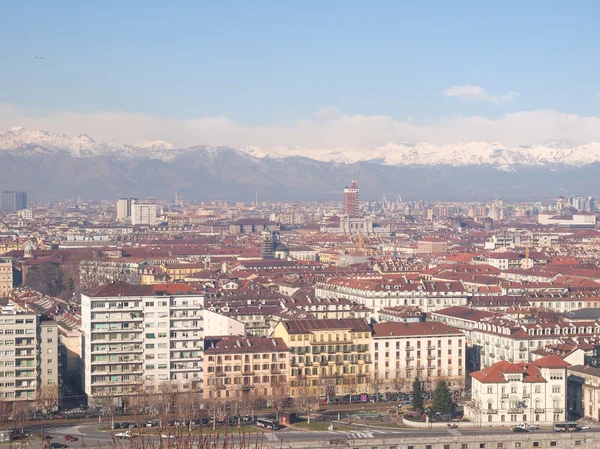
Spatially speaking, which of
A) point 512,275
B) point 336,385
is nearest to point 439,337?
point 336,385

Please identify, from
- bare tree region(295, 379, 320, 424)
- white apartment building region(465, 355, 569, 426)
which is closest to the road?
white apartment building region(465, 355, 569, 426)

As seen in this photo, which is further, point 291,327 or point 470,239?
point 470,239

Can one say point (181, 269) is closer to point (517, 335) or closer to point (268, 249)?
point (268, 249)

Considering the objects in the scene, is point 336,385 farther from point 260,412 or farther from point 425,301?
point 425,301

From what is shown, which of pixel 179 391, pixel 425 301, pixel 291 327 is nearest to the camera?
pixel 179 391

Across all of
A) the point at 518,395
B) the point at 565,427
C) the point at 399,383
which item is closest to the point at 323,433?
the point at 518,395

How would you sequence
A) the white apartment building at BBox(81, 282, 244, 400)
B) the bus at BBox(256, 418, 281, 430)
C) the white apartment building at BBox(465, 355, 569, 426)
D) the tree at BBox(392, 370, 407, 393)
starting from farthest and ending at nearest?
the tree at BBox(392, 370, 407, 393) → the white apartment building at BBox(81, 282, 244, 400) → the white apartment building at BBox(465, 355, 569, 426) → the bus at BBox(256, 418, 281, 430)

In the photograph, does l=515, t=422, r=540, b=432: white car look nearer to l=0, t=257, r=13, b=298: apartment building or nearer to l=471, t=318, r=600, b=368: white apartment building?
l=471, t=318, r=600, b=368: white apartment building

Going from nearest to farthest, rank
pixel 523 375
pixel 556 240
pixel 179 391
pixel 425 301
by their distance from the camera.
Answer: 1. pixel 523 375
2. pixel 179 391
3. pixel 425 301
4. pixel 556 240
